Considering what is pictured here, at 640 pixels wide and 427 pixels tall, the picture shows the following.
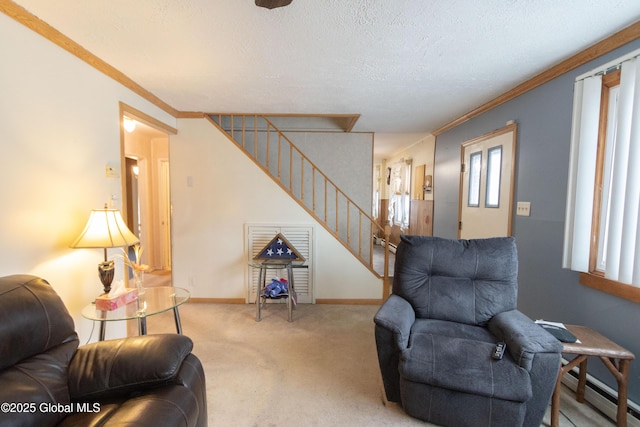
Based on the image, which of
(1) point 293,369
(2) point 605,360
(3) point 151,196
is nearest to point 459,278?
(2) point 605,360

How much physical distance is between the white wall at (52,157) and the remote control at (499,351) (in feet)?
8.78

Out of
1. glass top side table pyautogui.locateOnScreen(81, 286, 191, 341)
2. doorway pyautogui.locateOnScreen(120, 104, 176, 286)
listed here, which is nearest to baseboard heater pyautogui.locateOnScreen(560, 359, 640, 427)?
glass top side table pyautogui.locateOnScreen(81, 286, 191, 341)

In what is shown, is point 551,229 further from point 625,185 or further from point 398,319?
point 398,319

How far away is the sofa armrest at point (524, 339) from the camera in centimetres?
146

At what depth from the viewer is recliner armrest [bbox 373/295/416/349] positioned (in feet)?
5.35

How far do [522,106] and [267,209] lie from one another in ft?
9.53

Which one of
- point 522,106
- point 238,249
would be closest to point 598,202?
point 522,106

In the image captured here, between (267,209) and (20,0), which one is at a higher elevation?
(20,0)

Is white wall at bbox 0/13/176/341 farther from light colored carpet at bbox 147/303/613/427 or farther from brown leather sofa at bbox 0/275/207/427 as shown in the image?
light colored carpet at bbox 147/303/613/427

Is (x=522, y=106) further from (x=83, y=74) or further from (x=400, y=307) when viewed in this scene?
(x=83, y=74)

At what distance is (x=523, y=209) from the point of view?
8.14 feet

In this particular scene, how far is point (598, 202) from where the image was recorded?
1896 mm

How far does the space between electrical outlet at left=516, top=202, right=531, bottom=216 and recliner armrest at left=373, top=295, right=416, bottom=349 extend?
1451 millimetres

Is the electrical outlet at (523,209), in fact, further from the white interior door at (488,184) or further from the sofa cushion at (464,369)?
the sofa cushion at (464,369)
